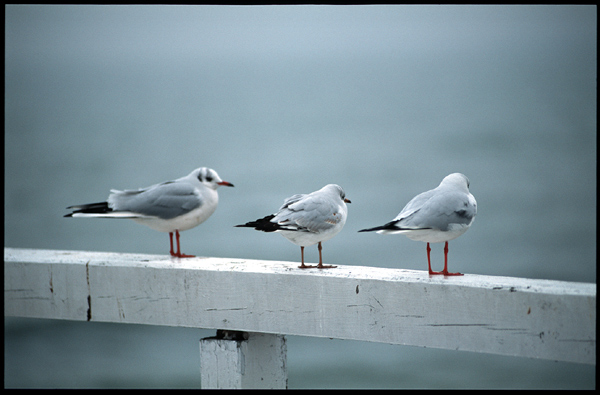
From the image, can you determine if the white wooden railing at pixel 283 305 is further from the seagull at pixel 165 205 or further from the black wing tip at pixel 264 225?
the seagull at pixel 165 205

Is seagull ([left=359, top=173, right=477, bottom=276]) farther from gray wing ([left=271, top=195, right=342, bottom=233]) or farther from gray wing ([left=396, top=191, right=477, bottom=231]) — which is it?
gray wing ([left=271, top=195, right=342, bottom=233])

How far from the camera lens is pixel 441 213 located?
98.8 inches

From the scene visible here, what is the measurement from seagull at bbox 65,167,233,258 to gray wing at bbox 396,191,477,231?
1157 mm

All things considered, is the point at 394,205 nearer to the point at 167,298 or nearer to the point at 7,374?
the point at 7,374

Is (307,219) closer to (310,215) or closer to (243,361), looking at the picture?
(310,215)

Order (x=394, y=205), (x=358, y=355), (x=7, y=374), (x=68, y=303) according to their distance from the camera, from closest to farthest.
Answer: (x=68, y=303)
(x=7, y=374)
(x=358, y=355)
(x=394, y=205)

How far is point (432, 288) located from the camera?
1938 mm

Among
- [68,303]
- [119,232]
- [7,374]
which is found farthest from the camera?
[119,232]

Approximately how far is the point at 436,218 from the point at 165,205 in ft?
4.49

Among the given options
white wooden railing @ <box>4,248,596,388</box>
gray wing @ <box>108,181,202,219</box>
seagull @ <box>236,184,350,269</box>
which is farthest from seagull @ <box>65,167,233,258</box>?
seagull @ <box>236,184,350,269</box>

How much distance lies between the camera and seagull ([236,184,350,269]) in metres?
2.68

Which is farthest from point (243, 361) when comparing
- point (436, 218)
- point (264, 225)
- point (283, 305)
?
point (436, 218)

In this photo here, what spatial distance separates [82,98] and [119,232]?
11.2 ft

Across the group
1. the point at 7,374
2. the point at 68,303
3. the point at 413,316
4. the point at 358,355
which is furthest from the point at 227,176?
the point at 413,316
